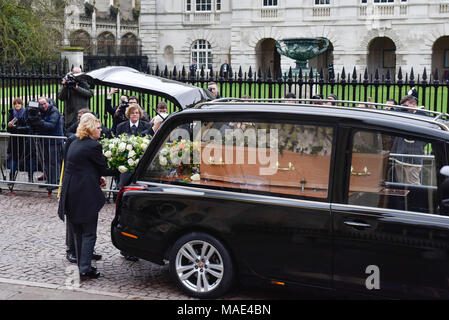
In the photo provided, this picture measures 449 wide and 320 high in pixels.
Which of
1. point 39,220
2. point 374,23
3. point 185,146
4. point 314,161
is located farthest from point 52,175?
point 374,23

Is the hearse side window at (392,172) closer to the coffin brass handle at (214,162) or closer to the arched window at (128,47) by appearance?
the coffin brass handle at (214,162)

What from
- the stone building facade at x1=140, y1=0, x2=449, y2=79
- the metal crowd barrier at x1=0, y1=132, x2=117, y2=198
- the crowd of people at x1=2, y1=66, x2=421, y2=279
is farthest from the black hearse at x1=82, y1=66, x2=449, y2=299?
the stone building facade at x1=140, y1=0, x2=449, y2=79

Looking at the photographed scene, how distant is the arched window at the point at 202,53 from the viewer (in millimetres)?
55656

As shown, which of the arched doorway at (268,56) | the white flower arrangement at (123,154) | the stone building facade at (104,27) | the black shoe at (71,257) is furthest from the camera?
the stone building facade at (104,27)

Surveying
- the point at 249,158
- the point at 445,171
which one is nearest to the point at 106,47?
the point at 249,158

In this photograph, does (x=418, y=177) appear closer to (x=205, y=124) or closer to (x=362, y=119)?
(x=362, y=119)

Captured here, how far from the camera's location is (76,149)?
289 inches

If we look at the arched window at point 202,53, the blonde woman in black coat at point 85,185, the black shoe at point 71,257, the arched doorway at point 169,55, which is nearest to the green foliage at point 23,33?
the arched window at point 202,53

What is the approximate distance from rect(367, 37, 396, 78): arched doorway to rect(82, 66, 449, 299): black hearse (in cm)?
4479

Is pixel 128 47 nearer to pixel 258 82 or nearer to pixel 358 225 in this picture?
pixel 258 82

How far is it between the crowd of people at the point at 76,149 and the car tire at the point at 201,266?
1166mm

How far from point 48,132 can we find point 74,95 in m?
0.85

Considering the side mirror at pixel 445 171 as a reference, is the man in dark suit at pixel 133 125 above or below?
above

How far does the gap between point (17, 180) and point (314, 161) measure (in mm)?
7903
